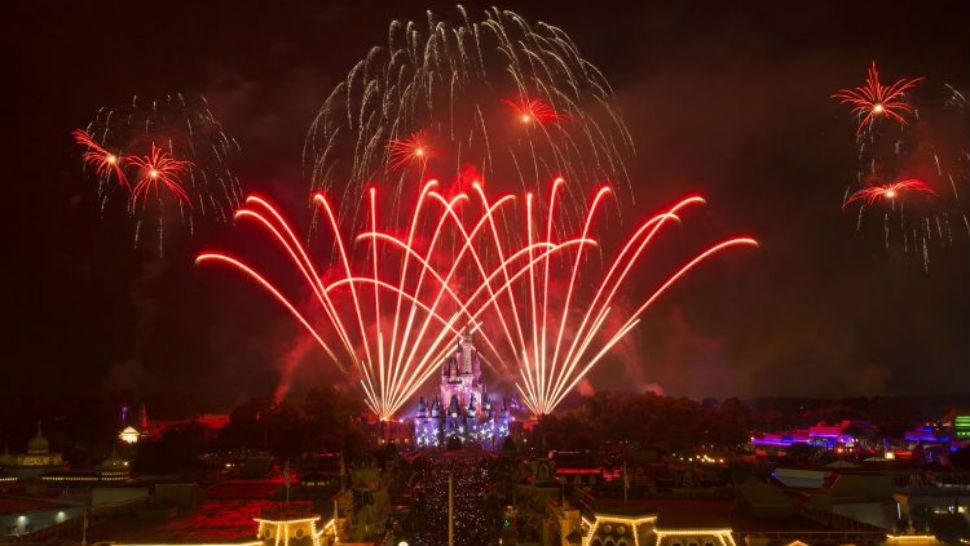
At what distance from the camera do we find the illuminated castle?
142m

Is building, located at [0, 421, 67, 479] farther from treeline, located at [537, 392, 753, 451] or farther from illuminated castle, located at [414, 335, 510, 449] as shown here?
illuminated castle, located at [414, 335, 510, 449]

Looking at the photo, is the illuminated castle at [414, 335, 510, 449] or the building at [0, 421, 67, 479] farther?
the illuminated castle at [414, 335, 510, 449]

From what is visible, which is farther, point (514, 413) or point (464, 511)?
point (514, 413)

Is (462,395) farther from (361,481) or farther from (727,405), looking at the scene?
(361,481)

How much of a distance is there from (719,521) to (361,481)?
28.4 metres

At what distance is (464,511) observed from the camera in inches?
1857

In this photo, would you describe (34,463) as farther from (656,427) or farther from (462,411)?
(462,411)

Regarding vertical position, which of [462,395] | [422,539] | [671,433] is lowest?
[422,539]

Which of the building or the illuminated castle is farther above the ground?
the illuminated castle

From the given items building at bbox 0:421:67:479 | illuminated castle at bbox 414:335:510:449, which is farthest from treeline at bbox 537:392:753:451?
building at bbox 0:421:67:479

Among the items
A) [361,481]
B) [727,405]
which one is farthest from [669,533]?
[727,405]

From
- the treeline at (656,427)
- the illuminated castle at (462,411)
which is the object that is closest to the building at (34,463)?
the treeline at (656,427)

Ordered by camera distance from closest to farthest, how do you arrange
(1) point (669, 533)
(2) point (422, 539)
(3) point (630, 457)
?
(1) point (669, 533) → (2) point (422, 539) → (3) point (630, 457)

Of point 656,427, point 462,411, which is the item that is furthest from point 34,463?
point 462,411
